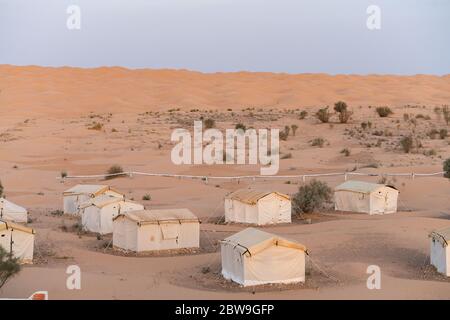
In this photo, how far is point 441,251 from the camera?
67.4ft

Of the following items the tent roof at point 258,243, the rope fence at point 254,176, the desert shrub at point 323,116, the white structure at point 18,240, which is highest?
the desert shrub at point 323,116

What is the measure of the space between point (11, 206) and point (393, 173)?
858 inches

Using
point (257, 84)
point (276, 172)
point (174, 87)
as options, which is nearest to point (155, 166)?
point (276, 172)

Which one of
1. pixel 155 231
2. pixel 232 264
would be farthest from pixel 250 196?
pixel 232 264

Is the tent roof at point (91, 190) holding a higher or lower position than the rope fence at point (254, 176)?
higher

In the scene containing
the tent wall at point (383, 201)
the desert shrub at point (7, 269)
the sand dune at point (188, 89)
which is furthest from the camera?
the sand dune at point (188, 89)

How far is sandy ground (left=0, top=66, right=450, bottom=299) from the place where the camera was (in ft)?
63.3

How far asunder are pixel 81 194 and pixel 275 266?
14224 millimetres

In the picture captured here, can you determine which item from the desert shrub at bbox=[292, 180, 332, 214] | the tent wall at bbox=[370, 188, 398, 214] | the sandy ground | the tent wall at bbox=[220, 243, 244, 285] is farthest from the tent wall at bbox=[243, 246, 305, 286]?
the tent wall at bbox=[370, 188, 398, 214]

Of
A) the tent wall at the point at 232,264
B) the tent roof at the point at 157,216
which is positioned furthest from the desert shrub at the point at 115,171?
the tent wall at the point at 232,264

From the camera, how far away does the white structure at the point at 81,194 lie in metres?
31.2

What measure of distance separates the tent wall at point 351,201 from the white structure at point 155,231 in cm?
1007

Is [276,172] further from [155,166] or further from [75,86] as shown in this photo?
[75,86]

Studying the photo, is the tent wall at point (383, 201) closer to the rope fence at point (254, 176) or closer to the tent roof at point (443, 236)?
the rope fence at point (254, 176)
